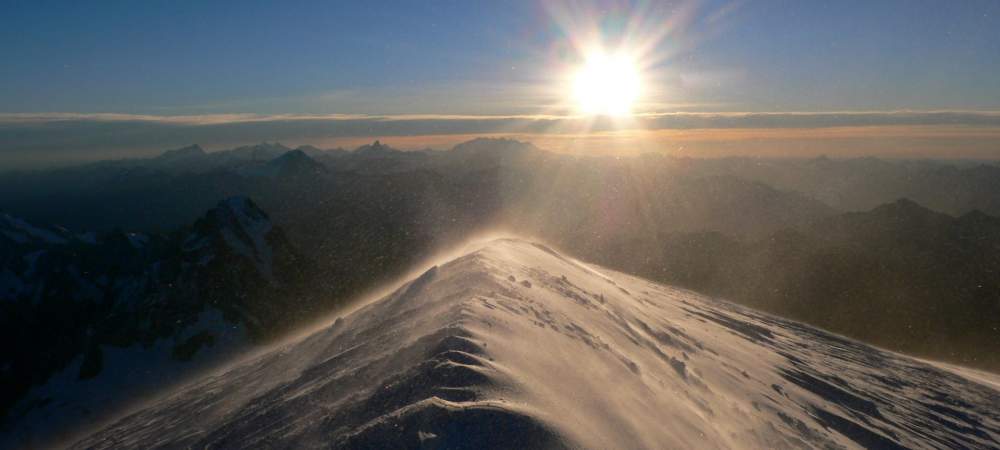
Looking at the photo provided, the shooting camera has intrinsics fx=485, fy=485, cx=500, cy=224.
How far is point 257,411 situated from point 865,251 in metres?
139

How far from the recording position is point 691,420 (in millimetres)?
10516

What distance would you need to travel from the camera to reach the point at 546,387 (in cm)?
883

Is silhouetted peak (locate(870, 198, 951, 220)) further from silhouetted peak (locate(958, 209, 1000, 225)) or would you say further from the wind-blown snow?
the wind-blown snow

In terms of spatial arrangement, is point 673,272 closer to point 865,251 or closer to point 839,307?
point 839,307

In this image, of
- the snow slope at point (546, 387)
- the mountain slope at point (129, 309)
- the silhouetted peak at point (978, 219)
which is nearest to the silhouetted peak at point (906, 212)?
the silhouetted peak at point (978, 219)

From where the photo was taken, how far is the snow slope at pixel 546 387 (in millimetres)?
7934

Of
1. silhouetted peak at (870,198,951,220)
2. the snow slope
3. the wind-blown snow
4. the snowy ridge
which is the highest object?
the snow slope

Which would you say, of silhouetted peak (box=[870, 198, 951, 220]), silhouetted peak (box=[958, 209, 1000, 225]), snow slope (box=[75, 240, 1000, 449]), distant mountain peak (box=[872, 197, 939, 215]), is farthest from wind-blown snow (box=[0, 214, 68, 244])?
silhouetted peak (box=[958, 209, 1000, 225])

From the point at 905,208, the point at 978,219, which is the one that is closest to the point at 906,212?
the point at 905,208

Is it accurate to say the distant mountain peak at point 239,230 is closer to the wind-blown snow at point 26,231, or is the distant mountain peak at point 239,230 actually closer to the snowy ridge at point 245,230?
the snowy ridge at point 245,230

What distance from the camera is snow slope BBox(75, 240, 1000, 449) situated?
793cm

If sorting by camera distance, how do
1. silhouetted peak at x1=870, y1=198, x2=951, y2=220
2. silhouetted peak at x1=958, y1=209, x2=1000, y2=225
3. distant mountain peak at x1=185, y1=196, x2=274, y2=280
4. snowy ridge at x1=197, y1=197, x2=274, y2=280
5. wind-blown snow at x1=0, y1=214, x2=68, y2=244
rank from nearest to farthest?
distant mountain peak at x1=185, y1=196, x2=274, y2=280 < snowy ridge at x1=197, y1=197, x2=274, y2=280 < wind-blown snow at x1=0, y1=214, x2=68, y2=244 < silhouetted peak at x1=958, y1=209, x2=1000, y2=225 < silhouetted peak at x1=870, y1=198, x2=951, y2=220

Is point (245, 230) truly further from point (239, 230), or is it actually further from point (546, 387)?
point (546, 387)

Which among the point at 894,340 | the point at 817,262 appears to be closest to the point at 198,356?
the point at 894,340
